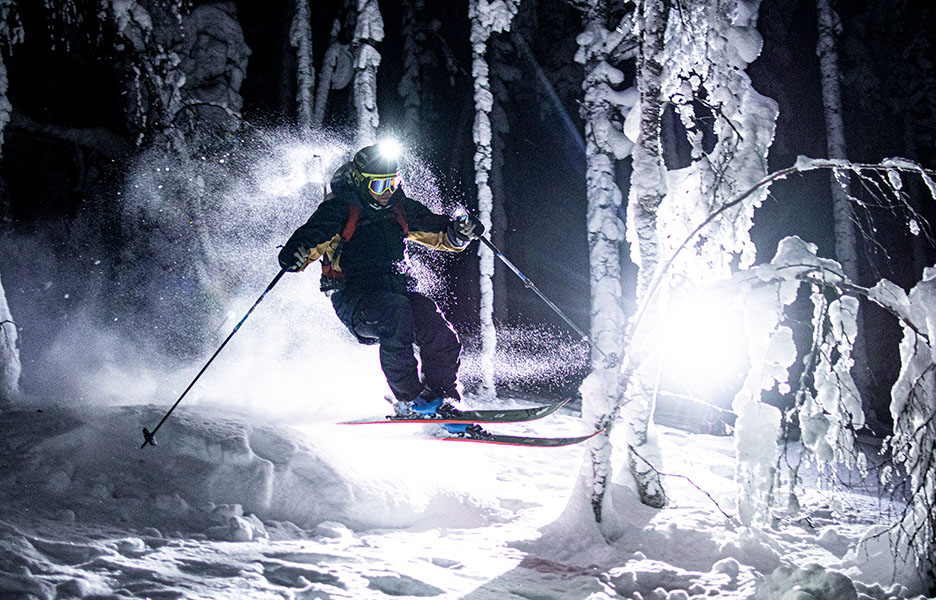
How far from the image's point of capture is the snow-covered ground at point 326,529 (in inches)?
126

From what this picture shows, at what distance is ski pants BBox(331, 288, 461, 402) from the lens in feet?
15.1

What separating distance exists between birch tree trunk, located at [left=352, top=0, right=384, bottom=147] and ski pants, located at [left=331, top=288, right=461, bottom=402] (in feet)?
20.2

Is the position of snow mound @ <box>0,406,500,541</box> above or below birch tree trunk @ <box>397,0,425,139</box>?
below

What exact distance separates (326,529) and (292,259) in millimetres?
2162

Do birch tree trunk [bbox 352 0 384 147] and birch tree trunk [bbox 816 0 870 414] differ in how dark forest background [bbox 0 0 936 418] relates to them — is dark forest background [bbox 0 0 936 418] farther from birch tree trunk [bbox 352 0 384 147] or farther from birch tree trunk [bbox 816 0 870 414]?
birch tree trunk [bbox 816 0 870 414]

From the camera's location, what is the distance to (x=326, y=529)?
4305 mm

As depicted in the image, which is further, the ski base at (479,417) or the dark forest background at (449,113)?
the dark forest background at (449,113)

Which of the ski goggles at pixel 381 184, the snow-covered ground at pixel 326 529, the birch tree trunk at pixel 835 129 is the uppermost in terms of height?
the birch tree trunk at pixel 835 129

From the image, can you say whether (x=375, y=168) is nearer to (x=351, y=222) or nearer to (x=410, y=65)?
(x=351, y=222)

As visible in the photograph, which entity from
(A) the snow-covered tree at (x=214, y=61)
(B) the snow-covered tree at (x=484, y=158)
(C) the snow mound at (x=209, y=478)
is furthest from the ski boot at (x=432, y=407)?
(A) the snow-covered tree at (x=214, y=61)

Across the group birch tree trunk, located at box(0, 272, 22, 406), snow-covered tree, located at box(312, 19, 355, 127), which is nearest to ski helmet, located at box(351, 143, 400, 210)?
birch tree trunk, located at box(0, 272, 22, 406)

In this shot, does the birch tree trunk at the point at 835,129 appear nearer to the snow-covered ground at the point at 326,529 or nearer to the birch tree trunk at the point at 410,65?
the snow-covered ground at the point at 326,529

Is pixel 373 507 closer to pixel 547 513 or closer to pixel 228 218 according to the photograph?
pixel 547 513

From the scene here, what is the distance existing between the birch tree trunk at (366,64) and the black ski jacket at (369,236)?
5764 millimetres
